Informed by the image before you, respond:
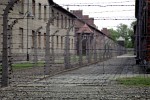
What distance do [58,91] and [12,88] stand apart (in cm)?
131

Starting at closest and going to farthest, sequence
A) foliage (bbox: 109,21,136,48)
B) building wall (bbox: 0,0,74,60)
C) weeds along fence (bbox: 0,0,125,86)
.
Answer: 1. weeds along fence (bbox: 0,0,125,86)
2. foliage (bbox: 109,21,136,48)
3. building wall (bbox: 0,0,74,60)

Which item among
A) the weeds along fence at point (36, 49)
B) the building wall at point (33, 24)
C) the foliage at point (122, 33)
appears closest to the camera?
the weeds along fence at point (36, 49)

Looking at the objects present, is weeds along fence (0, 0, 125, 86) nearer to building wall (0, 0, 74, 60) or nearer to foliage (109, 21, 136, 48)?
building wall (0, 0, 74, 60)

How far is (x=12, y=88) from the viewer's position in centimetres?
1030

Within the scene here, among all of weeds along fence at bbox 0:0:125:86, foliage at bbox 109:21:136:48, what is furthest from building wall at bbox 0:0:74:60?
foliage at bbox 109:21:136:48

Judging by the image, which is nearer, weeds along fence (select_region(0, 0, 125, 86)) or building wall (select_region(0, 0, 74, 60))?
weeds along fence (select_region(0, 0, 125, 86))

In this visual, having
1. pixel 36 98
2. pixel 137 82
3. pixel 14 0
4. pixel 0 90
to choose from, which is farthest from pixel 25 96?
pixel 137 82

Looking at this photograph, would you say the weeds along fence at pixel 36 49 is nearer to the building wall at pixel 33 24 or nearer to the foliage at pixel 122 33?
the building wall at pixel 33 24

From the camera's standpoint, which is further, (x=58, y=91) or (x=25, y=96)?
(x=58, y=91)

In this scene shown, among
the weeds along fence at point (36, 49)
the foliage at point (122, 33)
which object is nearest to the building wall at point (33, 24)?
the weeds along fence at point (36, 49)

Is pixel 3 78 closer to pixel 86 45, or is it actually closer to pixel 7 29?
pixel 7 29

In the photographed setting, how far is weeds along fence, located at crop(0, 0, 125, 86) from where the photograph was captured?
10328mm

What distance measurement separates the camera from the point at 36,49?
1383 cm

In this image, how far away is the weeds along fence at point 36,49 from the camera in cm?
1033
